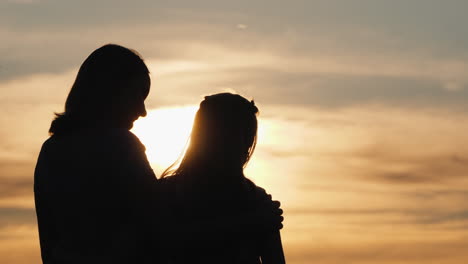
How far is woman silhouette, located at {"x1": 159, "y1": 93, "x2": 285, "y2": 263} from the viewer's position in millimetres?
5832

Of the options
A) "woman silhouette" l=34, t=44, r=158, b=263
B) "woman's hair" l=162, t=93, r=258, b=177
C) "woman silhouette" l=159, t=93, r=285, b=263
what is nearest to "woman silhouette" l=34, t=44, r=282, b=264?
"woman silhouette" l=34, t=44, r=158, b=263

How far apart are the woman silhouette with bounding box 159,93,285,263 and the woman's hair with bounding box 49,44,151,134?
2.50 ft

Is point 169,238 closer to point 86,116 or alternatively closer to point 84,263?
point 84,263

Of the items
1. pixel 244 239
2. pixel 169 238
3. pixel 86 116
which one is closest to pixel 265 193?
pixel 244 239

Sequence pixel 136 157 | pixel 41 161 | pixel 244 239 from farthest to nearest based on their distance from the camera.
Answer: pixel 244 239, pixel 41 161, pixel 136 157

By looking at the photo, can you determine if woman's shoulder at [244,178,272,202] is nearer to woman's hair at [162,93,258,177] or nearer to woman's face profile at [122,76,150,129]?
woman's hair at [162,93,258,177]

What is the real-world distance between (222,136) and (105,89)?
3.21 feet

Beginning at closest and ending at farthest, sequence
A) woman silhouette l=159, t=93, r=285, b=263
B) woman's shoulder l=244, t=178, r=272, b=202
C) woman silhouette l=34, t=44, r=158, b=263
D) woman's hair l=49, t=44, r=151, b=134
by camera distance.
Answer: woman silhouette l=34, t=44, r=158, b=263 → woman's hair l=49, t=44, r=151, b=134 → woman silhouette l=159, t=93, r=285, b=263 → woman's shoulder l=244, t=178, r=272, b=202

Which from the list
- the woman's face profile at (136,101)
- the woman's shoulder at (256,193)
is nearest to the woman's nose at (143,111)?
the woman's face profile at (136,101)

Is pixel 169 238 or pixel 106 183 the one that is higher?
pixel 106 183

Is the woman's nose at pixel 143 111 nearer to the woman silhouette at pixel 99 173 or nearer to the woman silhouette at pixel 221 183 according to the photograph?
the woman silhouette at pixel 99 173

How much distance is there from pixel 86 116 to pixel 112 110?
0.54 feet

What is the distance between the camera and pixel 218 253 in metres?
5.82

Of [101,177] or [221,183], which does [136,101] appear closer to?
[101,177]
